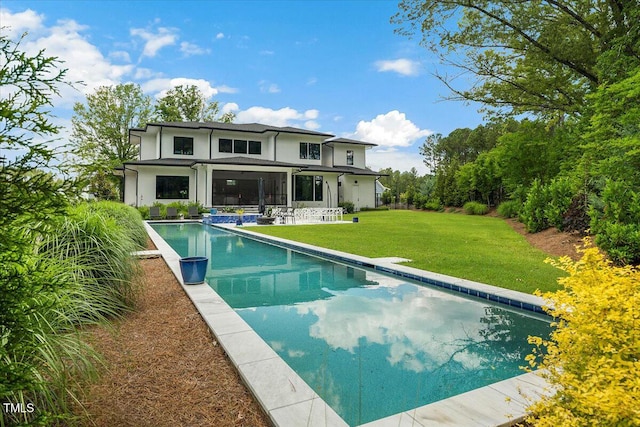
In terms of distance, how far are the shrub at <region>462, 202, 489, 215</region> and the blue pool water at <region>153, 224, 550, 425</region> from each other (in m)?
21.9

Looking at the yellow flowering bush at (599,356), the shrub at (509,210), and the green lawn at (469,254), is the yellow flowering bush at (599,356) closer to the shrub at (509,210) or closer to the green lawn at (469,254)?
the green lawn at (469,254)

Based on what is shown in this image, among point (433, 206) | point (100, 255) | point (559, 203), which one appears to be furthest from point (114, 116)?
point (559, 203)

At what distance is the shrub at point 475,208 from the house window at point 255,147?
672 inches

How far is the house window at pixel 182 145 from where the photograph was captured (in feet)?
87.0

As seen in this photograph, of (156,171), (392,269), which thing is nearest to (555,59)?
(392,269)

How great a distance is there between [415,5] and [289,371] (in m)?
13.9

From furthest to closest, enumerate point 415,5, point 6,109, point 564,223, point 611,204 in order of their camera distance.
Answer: point 415,5 → point 564,223 → point 611,204 → point 6,109

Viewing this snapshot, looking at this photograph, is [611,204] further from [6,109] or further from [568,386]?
[6,109]

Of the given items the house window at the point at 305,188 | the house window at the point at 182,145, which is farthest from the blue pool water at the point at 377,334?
the house window at the point at 305,188

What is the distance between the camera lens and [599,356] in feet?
5.33

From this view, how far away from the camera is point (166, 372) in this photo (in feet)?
10.2

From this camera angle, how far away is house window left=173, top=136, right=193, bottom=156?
1045 inches

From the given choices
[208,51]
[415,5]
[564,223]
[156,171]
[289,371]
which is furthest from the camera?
[156,171]

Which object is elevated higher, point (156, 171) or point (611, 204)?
point (156, 171)
